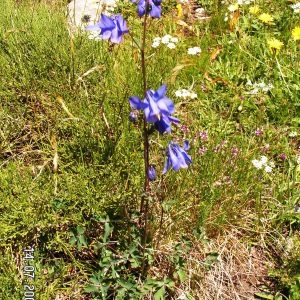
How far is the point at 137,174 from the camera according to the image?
2.36 meters

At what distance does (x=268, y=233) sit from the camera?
7.92ft

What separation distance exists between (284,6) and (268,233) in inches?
86.4

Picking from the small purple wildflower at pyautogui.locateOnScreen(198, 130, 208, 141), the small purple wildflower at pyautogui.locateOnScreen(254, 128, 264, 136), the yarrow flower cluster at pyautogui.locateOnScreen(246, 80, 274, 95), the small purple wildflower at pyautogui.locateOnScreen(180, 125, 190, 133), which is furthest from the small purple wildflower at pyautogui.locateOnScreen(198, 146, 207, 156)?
the yarrow flower cluster at pyautogui.locateOnScreen(246, 80, 274, 95)

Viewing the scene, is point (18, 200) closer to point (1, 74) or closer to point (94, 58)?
point (1, 74)

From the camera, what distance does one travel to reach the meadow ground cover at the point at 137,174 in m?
2.12

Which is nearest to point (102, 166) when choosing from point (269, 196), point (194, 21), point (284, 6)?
point (269, 196)

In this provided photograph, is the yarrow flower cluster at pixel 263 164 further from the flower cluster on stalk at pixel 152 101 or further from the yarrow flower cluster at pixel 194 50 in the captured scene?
the yarrow flower cluster at pixel 194 50

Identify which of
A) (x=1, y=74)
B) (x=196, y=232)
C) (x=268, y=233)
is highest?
(x=1, y=74)

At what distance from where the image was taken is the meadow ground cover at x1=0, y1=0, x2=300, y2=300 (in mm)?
2117

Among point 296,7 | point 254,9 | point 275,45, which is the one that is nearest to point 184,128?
point 275,45

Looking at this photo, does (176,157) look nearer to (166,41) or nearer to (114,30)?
(114,30)

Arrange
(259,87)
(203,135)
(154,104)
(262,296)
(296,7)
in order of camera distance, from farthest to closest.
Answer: (296,7) → (259,87) → (203,135) → (262,296) → (154,104)

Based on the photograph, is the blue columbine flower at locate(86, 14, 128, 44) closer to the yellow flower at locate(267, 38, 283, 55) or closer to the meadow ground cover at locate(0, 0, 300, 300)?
the meadow ground cover at locate(0, 0, 300, 300)

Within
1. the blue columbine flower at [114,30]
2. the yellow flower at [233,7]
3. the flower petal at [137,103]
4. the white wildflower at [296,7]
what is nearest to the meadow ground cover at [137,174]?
the flower petal at [137,103]
